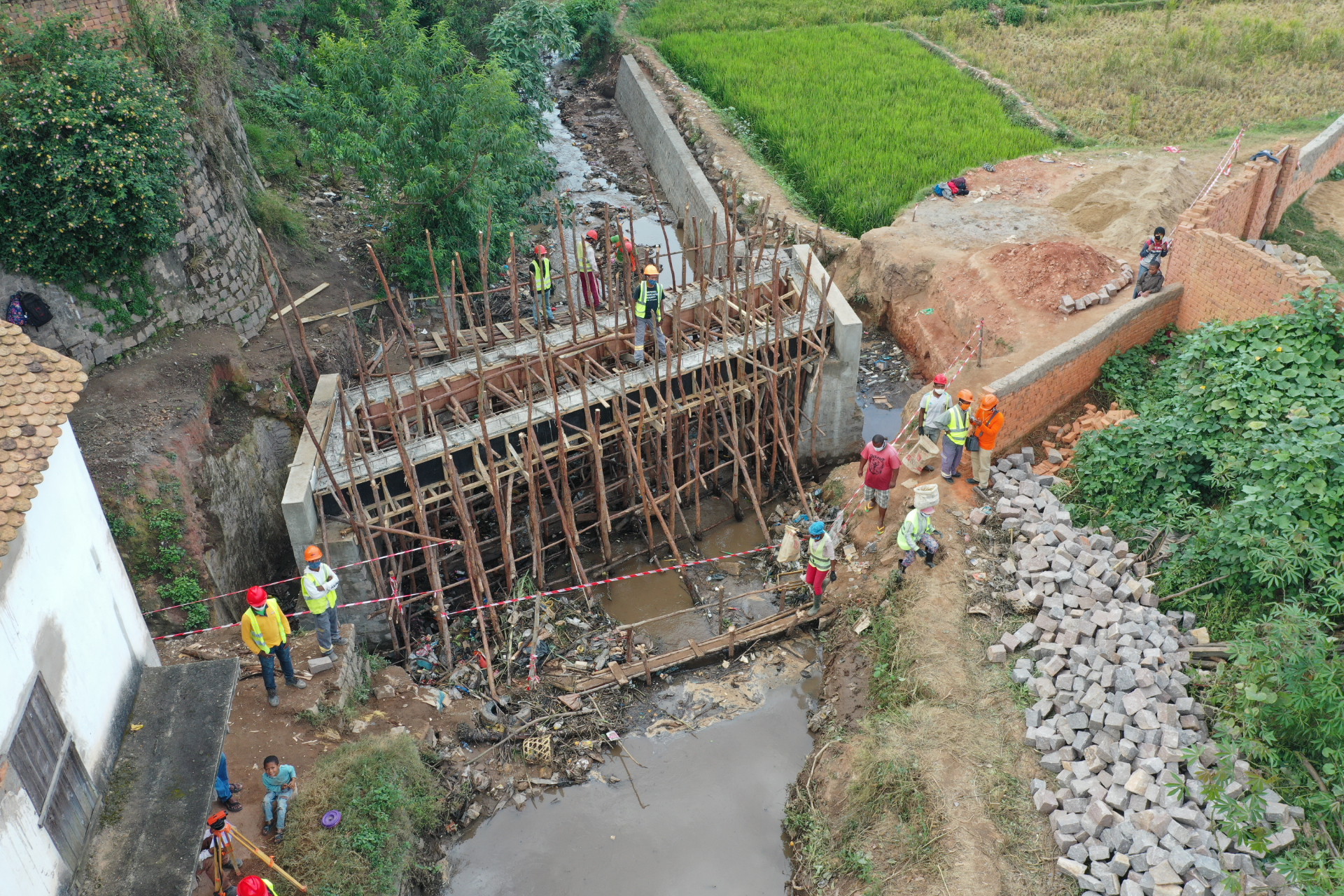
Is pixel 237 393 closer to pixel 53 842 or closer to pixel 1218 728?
pixel 53 842

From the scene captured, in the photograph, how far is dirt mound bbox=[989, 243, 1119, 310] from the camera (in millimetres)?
15414

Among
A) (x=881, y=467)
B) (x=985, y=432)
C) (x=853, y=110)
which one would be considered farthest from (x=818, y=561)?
(x=853, y=110)

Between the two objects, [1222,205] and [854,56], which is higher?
[854,56]

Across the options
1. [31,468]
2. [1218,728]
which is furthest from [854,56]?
[31,468]

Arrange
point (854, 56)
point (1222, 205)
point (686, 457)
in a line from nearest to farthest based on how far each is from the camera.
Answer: point (686, 457), point (1222, 205), point (854, 56)

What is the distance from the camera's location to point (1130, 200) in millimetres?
18203

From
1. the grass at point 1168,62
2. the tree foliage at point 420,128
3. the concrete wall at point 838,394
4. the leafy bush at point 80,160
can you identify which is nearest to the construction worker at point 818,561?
the concrete wall at point 838,394

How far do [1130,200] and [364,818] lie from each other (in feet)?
56.0

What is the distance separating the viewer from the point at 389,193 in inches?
639

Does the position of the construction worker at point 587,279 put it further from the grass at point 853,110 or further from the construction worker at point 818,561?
the grass at point 853,110

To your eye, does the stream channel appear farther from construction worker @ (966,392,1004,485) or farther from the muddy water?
construction worker @ (966,392,1004,485)

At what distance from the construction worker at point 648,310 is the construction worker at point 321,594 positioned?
529 cm

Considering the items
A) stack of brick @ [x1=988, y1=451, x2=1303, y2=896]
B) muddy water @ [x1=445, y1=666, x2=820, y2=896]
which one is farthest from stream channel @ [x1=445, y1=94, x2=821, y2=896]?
stack of brick @ [x1=988, y1=451, x2=1303, y2=896]

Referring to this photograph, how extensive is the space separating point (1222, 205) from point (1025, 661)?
969cm
